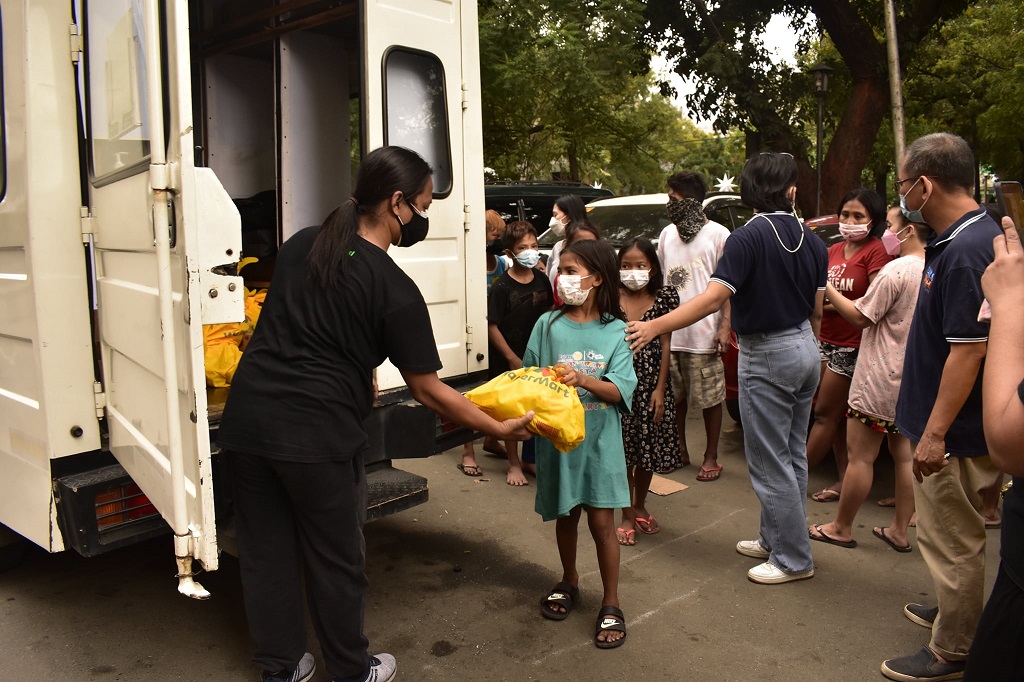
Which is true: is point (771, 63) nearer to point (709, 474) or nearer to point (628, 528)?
point (709, 474)

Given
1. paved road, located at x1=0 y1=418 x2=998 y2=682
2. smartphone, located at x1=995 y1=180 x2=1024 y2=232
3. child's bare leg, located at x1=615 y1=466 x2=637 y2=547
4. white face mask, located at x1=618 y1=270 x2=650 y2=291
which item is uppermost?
smartphone, located at x1=995 y1=180 x2=1024 y2=232

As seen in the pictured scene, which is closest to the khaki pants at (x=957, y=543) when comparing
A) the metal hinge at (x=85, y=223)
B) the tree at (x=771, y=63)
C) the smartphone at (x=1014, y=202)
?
the smartphone at (x=1014, y=202)

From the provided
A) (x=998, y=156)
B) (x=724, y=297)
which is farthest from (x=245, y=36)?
(x=998, y=156)

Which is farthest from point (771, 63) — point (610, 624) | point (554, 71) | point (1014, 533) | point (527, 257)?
point (1014, 533)

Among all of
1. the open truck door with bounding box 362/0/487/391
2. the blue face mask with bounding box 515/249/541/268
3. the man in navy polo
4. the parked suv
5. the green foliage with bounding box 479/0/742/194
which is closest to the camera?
the man in navy polo

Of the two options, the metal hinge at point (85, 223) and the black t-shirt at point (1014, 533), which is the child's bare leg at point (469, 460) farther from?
the black t-shirt at point (1014, 533)

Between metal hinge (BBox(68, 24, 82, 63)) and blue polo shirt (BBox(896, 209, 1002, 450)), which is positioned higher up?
metal hinge (BBox(68, 24, 82, 63))

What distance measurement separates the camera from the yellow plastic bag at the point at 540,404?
3275mm

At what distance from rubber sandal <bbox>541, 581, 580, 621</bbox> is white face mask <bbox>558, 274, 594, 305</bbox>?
125 cm

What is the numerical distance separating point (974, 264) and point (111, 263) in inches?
119

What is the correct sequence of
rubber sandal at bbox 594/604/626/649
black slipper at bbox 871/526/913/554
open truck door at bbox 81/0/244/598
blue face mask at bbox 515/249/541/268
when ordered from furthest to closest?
blue face mask at bbox 515/249/541/268, black slipper at bbox 871/526/913/554, rubber sandal at bbox 594/604/626/649, open truck door at bbox 81/0/244/598

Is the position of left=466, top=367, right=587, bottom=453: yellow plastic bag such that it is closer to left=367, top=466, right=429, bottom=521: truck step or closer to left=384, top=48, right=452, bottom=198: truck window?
left=367, top=466, right=429, bottom=521: truck step

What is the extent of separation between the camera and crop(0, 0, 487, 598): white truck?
2.69 metres

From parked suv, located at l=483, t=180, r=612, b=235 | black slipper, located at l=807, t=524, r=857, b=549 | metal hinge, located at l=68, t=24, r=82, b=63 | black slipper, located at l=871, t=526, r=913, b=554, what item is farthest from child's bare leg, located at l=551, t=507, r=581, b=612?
parked suv, located at l=483, t=180, r=612, b=235
